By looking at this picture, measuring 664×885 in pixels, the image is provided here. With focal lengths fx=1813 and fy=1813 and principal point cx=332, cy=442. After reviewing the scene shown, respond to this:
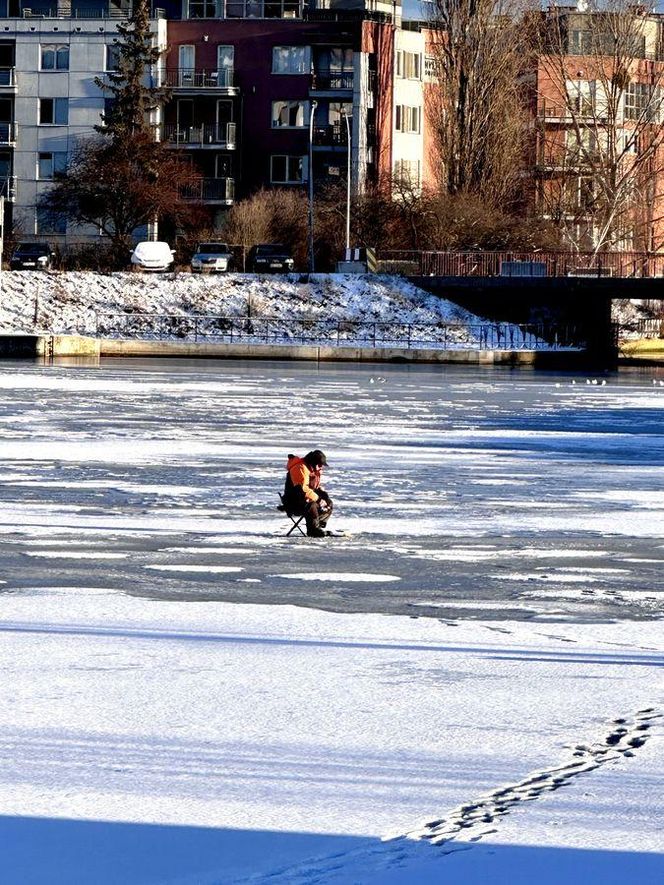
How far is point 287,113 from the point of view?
86.5 metres

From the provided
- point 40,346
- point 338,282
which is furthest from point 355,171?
point 40,346

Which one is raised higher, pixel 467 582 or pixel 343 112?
pixel 343 112

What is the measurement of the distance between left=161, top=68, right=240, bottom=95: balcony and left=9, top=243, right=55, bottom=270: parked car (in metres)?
15.8

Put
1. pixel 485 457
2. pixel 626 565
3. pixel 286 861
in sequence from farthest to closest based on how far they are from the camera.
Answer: pixel 485 457 → pixel 626 565 → pixel 286 861

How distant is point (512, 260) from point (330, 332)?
8.46 meters

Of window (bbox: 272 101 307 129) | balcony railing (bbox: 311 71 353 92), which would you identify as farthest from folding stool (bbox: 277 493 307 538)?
window (bbox: 272 101 307 129)

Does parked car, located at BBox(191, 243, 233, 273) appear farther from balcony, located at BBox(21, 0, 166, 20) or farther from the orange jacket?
the orange jacket

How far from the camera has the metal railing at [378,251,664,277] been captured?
68438 millimetres

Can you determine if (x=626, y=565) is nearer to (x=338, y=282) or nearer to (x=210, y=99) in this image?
(x=338, y=282)

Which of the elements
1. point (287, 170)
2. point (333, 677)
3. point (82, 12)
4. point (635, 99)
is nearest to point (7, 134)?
point (82, 12)

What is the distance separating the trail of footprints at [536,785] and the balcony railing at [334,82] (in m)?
79.4

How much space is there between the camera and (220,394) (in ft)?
120

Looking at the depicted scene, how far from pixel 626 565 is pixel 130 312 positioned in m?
55.7

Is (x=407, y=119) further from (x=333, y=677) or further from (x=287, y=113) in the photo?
(x=333, y=677)
